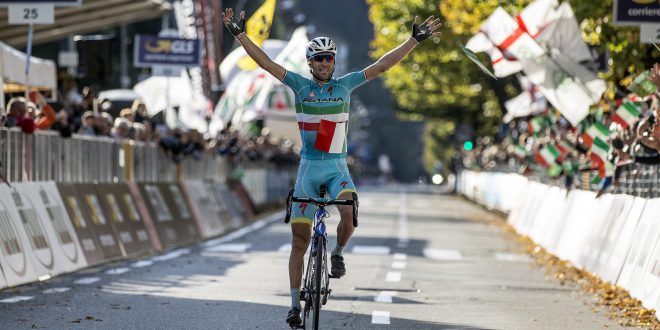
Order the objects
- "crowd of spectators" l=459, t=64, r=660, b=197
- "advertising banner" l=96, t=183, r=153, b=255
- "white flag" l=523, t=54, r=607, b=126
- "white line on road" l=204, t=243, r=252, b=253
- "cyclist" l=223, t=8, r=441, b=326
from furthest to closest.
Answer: "white flag" l=523, t=54, r=607, b=126 → "white line on road" l=204, t=243, r=252, b=253 → "advertising banner" l=96, t=183, r=153, b=255 → "crowd of spectators" l=459, t=64, r=660, b=197 → "cyclist" l=223, t=8, r=441, b=326

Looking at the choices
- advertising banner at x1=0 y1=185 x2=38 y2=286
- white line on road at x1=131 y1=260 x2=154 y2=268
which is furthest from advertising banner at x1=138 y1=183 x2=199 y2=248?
advertising banner at x1=0 y1=185 x2=38 y2=286

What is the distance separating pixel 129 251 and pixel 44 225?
3810 millimetres

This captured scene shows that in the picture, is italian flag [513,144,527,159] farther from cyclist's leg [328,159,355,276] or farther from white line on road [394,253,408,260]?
cyclist's leg [328,159,355,276]

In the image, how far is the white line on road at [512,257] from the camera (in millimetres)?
23000

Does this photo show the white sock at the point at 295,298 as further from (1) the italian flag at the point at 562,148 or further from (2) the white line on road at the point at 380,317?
(1) the italian flag at the point at 562,148

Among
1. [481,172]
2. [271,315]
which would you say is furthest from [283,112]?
[271,315]

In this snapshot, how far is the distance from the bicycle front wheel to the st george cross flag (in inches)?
25.3

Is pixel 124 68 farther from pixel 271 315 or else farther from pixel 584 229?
pixel 271 315

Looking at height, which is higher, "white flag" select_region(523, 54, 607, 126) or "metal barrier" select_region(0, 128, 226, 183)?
"white flag" select_region(523, 54, 607, 126)

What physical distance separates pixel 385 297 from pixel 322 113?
458 centimetres

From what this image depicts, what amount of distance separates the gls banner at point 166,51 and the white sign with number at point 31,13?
35.8 feet

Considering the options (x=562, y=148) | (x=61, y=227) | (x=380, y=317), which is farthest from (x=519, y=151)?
(x=380, y=317)

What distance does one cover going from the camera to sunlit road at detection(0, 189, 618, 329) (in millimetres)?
13047

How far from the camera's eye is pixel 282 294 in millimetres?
15656
